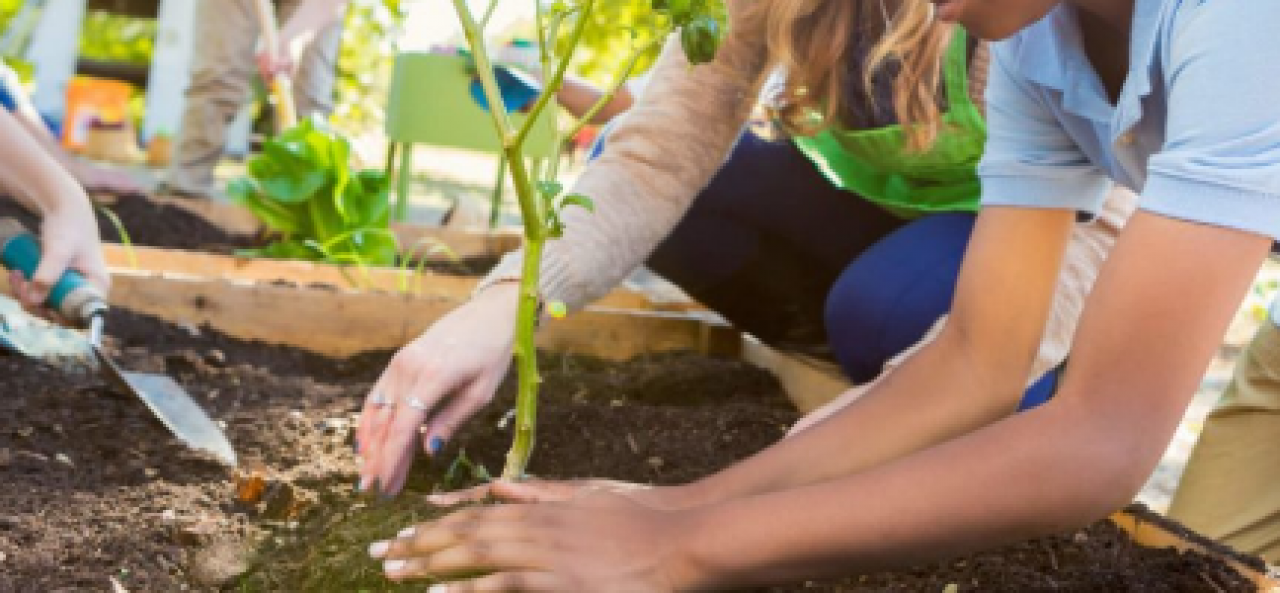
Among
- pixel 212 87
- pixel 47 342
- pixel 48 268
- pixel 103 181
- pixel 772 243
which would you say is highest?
pixel 48 268

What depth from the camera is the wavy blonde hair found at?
6.31 feet

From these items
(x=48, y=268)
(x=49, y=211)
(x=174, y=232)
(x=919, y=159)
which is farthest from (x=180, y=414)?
(x=174, y=232)

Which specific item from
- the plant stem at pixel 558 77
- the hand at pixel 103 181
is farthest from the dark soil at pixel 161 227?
the plant stem at pixel 558 77

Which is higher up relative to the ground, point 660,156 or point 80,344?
point 660,156

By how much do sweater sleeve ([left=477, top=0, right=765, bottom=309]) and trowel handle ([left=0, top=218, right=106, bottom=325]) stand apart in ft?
2.02

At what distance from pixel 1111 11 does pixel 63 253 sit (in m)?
1.48

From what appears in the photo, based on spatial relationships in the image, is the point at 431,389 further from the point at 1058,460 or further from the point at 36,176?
the point at 36,176

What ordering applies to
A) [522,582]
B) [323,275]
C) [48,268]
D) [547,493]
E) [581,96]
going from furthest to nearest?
[581,96]
[323,275]
[48,268]
[547,493]
[522,582]

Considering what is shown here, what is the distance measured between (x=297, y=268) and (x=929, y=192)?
1.46 meters

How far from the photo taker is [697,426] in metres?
2.24

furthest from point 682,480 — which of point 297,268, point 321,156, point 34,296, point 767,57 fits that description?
point 321,156

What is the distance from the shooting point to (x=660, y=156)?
87.8 inches

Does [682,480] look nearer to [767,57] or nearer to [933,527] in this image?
[767,57]

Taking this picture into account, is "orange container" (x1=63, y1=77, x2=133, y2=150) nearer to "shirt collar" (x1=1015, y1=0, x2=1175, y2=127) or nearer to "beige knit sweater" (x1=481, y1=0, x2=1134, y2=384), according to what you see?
"beige knit sweater" (x1=481, y1=0, x2=1134, y2=384)
